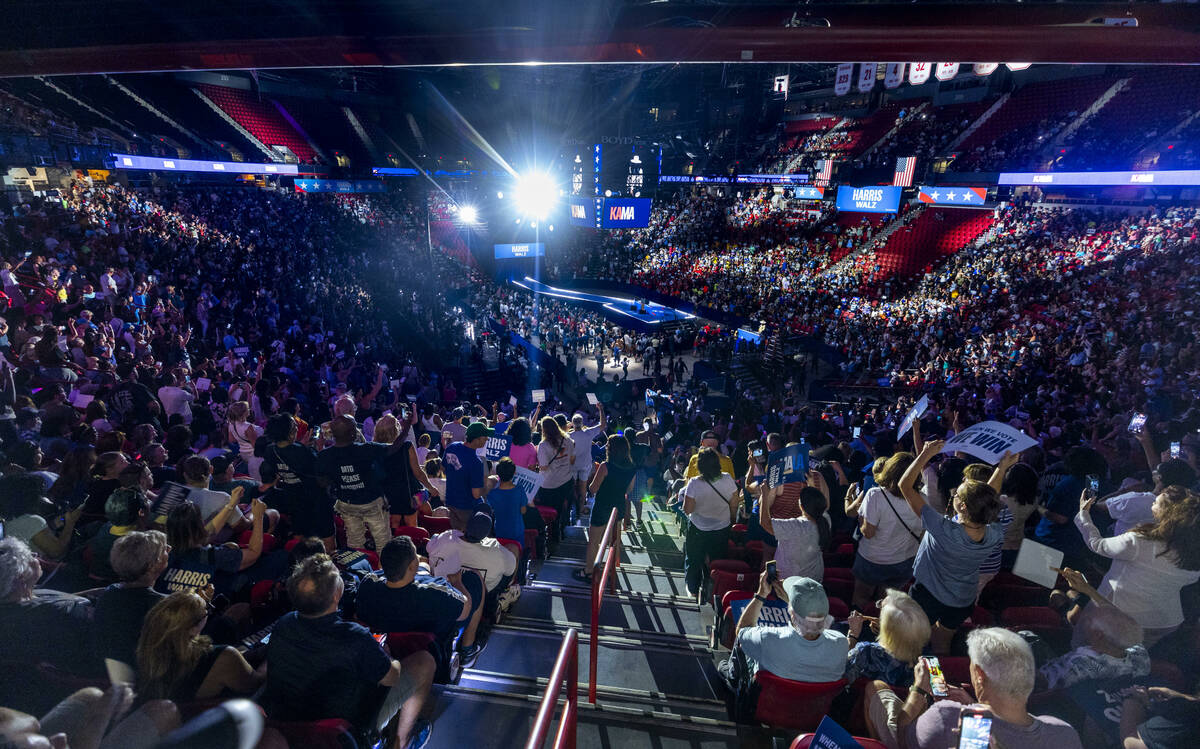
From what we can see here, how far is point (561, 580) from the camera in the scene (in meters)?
5.54

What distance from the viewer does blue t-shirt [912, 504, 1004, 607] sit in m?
3.14

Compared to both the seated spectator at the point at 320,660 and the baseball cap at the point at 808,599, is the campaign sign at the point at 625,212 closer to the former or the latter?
the baseball cap at the point at 808,599

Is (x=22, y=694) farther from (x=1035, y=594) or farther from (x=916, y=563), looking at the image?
(x=1035, y=594)

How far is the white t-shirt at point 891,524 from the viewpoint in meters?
3.73

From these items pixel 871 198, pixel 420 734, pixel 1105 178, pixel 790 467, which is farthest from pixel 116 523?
pixel 1105 178

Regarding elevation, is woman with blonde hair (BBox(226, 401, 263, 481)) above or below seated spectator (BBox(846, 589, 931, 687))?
above

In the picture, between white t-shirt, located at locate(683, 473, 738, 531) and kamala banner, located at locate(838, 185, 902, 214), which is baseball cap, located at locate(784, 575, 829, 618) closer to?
white t-shirt, located at locate(683, 473, 738, 531)

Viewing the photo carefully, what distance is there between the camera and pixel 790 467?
4.27 metres

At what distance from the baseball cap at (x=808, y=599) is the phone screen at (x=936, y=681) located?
0.45 meters

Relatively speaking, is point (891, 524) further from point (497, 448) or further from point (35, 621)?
point (35, 621)

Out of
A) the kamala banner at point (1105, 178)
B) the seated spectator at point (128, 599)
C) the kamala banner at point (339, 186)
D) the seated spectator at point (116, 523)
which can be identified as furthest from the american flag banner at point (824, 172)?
the seated spectator at point (128, 599)

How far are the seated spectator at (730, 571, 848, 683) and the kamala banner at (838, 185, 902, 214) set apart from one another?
2179cm

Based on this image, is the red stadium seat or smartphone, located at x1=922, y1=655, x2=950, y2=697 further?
the red stadium seat

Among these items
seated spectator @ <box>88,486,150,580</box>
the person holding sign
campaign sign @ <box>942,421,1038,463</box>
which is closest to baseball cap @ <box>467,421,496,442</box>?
seated spectator @ <box>88,486,150,580</box>
